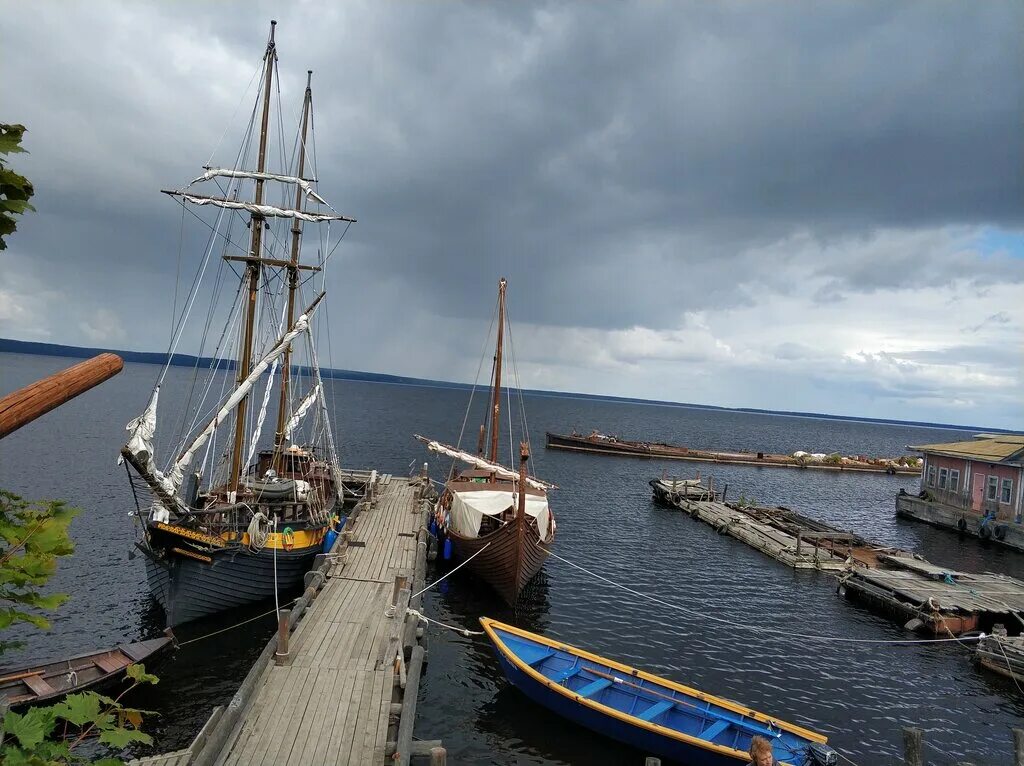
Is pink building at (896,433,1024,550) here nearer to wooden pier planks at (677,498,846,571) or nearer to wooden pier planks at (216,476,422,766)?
wooden pier planks at (677,498,846,571)

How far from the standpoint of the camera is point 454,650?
2409 centimetres

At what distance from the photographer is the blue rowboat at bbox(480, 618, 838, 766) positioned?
51.9 ft

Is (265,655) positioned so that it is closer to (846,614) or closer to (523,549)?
(523,549)

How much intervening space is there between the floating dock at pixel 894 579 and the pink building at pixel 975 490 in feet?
47.3

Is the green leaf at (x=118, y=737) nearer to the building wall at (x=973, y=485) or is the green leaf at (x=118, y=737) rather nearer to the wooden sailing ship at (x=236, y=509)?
the wooden sailing ship at (x=236, y=509)

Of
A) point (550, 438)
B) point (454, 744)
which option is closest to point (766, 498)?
point (550, 438)

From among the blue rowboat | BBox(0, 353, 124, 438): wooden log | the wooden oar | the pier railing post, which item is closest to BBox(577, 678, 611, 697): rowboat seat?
the blue rowboat

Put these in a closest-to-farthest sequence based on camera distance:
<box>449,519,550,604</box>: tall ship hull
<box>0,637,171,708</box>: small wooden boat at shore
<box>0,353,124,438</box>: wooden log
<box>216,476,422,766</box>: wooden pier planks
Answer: <box>0,353,124,438</box>: wooden log
<box>216,476,422,766</box>: wooden pier planks
<box>0,637,171,708</box>: small wooden boat at shore
<box>449,519,550,604</box>: tall ship hull

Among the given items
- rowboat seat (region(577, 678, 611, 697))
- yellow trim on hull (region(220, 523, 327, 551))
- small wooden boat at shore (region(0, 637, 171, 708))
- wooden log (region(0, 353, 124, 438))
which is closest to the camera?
wooden log (region(0, 353, 124, 438))

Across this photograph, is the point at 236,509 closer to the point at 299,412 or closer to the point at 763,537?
the point at 299,412

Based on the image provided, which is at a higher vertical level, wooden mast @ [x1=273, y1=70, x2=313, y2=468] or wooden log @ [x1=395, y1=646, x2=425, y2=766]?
wooden mast @ [x1=273, y1=70, x2=313, y2=468]

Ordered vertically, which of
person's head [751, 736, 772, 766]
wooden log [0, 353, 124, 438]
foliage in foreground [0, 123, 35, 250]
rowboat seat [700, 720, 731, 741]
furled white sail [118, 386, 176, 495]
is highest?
foliage in foreground [0, 123, 35, 250]

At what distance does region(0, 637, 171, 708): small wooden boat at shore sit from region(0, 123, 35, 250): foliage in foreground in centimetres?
1641

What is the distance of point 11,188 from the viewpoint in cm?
352
